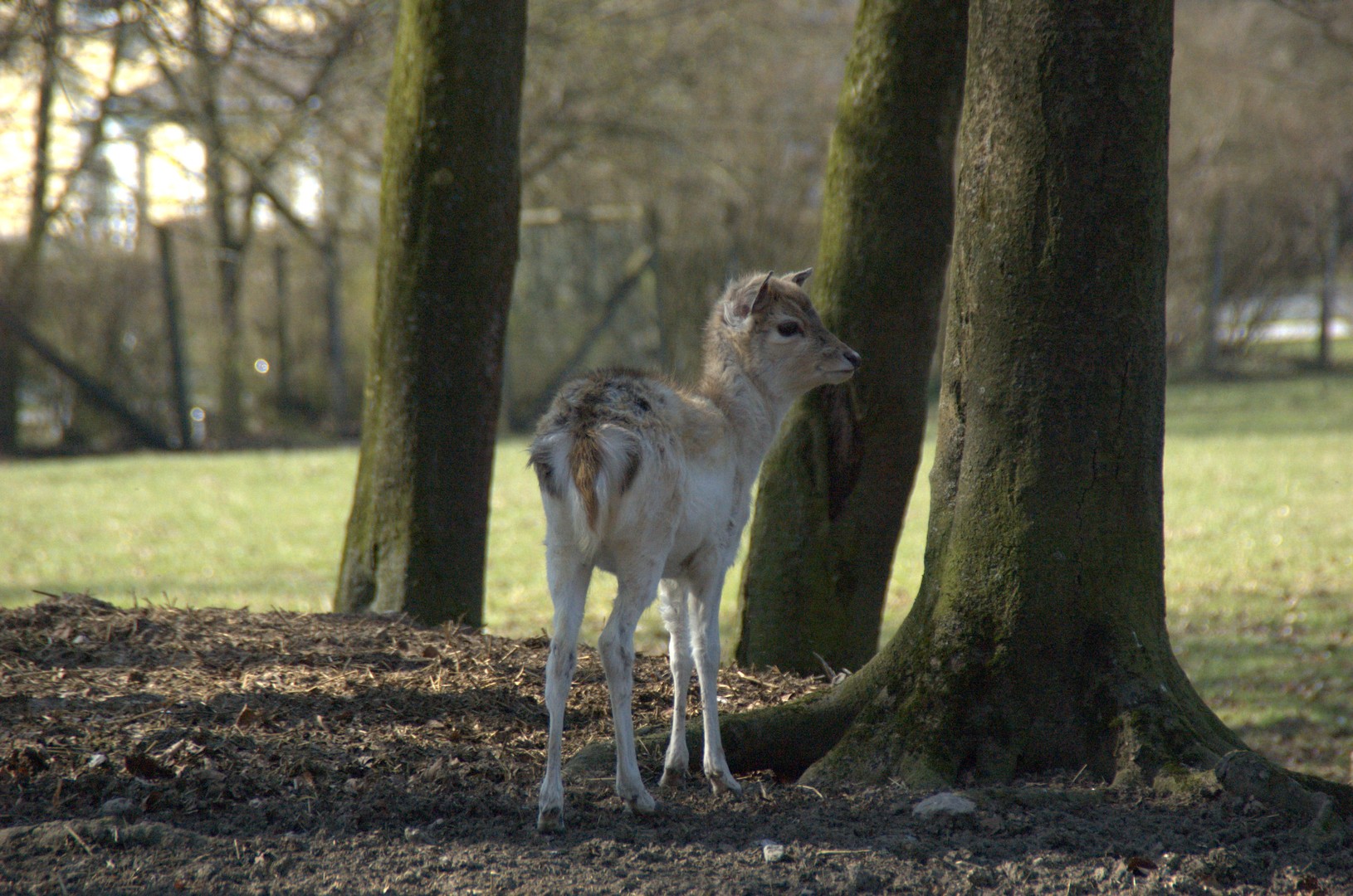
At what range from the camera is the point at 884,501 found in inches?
231

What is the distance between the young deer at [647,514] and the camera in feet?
13.0

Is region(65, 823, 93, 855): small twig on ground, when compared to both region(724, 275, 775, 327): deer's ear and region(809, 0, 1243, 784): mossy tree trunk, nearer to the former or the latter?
region(809, 0, 1243, 784): mossy tree trunk

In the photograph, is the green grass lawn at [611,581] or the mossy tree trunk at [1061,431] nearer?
the mossy tree trunk at [1061,431]

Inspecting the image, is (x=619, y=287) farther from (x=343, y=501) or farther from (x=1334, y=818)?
(x=1334, y=818)

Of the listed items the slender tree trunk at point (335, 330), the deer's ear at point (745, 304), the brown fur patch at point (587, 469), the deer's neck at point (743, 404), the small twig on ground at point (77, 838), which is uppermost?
the slender tree trunk at point (335, 330)

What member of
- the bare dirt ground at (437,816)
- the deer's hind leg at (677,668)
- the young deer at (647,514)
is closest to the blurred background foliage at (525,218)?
the young deer at (647,514)

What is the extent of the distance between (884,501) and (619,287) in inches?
542

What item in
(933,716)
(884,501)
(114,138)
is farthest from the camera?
(114,138)

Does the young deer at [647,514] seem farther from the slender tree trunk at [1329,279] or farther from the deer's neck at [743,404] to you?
the slender tree trunk at [1329,279]

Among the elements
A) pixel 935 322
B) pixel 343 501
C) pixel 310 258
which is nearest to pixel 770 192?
pixel 310 258

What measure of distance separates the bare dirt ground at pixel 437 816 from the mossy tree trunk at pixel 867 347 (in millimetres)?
1051

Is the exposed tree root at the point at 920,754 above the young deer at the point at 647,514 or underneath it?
underneath

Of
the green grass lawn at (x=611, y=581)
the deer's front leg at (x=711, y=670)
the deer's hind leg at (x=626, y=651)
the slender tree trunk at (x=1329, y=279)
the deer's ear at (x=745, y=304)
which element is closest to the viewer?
the deer's hind leg at (x=626, y=651)

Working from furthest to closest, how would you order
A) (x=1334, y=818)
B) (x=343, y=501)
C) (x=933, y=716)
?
(x=343, y=501)
(x=933, y=716)
(x=1334, y=818)
